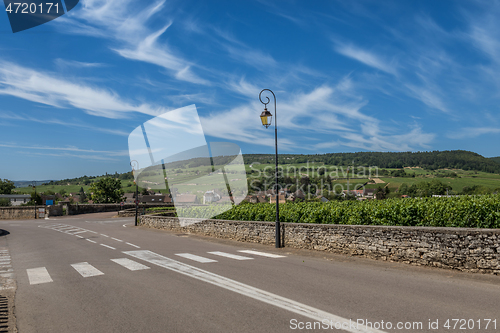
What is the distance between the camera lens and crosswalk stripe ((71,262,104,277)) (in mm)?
8250

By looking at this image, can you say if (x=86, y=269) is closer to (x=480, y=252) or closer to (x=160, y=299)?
(x=160, y=299)

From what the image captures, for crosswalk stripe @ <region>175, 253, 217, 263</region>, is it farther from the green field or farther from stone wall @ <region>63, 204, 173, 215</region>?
stone wall @ <region>63, 204, 173, 215</region>

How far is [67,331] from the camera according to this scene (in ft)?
14.7

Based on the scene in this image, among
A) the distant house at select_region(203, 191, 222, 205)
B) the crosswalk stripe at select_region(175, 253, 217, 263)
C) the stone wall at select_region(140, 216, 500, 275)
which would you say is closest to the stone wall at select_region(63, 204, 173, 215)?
the distant house at select_region(203, 191, 222, 205)

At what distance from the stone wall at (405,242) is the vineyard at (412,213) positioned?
2.46 ft

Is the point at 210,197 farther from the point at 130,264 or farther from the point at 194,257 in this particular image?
the point at 130,264

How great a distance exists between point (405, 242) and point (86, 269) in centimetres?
928

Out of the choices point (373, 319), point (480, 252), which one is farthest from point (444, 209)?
point (373, 319)

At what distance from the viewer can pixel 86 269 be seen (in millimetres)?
8867

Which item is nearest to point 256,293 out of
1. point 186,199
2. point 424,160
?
point 186,199

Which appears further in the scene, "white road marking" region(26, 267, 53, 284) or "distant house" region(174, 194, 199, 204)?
"distant house" region(174, 194, 199, 204)

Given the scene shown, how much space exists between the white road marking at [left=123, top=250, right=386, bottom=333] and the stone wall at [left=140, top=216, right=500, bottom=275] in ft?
16.9

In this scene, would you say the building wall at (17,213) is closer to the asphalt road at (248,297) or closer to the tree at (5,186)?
the asphalt road at (248,297)

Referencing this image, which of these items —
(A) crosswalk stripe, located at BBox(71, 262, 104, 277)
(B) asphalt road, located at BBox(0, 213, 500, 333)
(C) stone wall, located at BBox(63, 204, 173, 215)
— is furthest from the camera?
(C) stone wall, located at BBox(63, 204, 173, 215)
